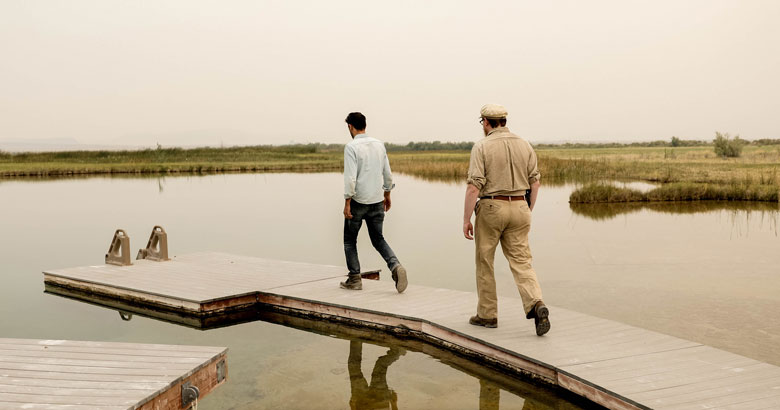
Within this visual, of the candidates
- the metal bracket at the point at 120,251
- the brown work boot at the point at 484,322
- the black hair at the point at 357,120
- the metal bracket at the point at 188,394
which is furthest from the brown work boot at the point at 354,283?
the metal bracket at the point at 120,251

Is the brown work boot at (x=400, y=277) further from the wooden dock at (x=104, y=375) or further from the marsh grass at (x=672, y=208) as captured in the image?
the marsh grass at (x=672, y=208)

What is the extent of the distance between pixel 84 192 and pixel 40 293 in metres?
20.1

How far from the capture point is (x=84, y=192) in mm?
27109

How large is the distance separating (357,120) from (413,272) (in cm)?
359

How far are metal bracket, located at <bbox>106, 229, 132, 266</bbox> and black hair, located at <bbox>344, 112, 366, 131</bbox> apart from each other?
14.3 feet

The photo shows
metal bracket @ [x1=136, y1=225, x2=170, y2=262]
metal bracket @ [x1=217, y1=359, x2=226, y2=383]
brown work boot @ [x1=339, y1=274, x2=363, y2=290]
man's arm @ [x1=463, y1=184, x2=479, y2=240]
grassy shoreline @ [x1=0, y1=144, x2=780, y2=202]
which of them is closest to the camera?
metal bracket @ [x1=217, y1=359, x2=226, y2=383]

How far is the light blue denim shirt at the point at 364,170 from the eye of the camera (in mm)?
6355

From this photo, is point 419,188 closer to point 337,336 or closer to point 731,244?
point 731,244

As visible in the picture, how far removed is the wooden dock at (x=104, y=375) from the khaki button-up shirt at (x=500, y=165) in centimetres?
221

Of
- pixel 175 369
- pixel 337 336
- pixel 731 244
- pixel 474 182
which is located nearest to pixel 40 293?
pixel 337 336

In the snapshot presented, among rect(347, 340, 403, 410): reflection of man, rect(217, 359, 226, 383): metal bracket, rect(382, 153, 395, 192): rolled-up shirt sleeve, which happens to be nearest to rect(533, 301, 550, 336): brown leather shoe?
rect(347, 340, 403, 410): reflection of man

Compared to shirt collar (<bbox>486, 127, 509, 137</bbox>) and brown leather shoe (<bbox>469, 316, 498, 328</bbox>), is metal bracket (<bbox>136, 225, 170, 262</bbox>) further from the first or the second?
shirt collar (<bbox>486, 127, 509, 137</bbox>)

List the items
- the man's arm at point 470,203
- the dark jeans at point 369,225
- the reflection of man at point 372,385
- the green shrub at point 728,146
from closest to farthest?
the reflection of man at point 372,385
the man's arm at point 470,203
the dark jeans at point 369,225
the green shrub at point 728,146

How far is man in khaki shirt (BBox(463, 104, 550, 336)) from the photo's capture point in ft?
16.3
